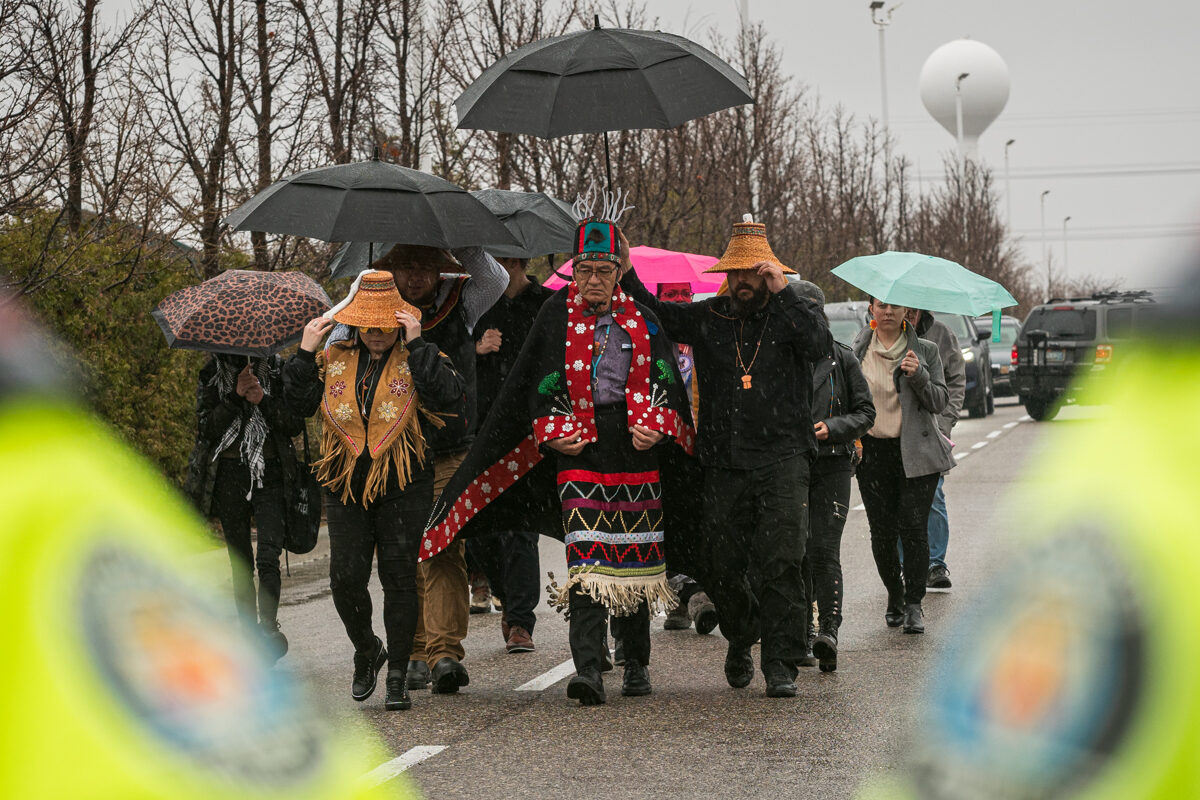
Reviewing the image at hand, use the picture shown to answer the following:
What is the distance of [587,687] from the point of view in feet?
22.4

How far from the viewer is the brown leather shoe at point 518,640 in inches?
338

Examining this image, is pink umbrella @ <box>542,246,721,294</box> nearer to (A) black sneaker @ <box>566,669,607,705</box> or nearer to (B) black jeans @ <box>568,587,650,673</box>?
(B) black jeans @ <box>568,587,650,673</box>

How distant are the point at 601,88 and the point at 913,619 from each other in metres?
3.46

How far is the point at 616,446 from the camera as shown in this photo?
6.91 m

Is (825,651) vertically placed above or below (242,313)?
below

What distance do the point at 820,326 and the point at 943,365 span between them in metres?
2.92

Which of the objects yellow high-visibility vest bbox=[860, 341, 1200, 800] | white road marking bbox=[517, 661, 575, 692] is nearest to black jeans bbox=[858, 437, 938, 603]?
white road marking bbox=[517, 661, 575, 692]

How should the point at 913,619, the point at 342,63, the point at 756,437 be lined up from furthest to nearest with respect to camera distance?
the point at 342,63 → the point at 913,619 → the point at 756,437

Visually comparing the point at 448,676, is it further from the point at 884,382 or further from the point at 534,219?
the point at 884,382

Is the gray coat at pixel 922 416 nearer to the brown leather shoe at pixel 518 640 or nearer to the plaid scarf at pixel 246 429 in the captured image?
the brown leather shoe at pixel 518 640

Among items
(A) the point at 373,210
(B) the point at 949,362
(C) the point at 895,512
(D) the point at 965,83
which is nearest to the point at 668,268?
(B) the point at 949,362

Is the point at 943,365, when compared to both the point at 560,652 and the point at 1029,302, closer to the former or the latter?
the point at 560,652

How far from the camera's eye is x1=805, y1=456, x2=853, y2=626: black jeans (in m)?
7.92

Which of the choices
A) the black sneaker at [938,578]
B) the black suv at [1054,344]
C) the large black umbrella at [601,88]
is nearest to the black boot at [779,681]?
the large black umbrella at [601,88]
